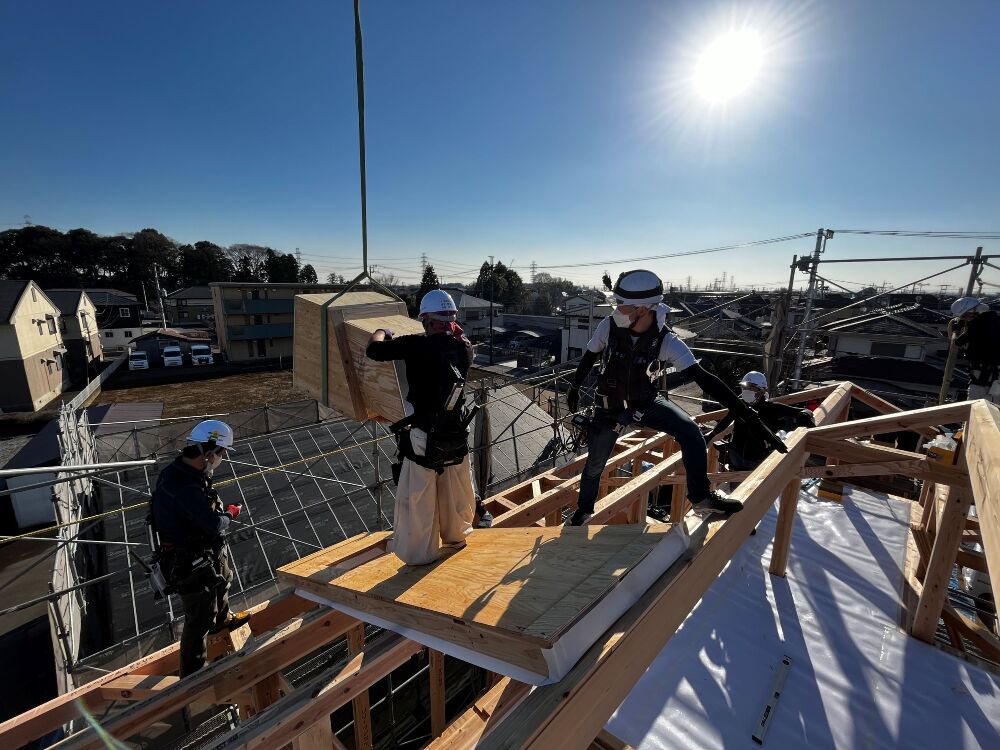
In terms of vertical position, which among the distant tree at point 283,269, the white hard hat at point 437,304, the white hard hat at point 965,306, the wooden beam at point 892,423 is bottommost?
the wooden beam at point 892,423

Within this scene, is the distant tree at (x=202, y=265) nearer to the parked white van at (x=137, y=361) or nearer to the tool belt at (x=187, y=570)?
the parked white van at (x=137, y=361)

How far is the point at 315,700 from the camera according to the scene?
2166 millimetres

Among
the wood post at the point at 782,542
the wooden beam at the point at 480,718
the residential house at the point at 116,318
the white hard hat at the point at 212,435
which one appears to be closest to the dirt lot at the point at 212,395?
the residential house at the point at 116,318

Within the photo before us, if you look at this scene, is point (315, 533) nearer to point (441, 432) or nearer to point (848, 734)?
point (441, 432)

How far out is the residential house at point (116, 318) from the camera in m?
41.3

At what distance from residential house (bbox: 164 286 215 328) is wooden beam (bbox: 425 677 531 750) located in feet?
194

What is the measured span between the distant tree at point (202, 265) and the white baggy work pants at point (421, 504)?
69.2 meters

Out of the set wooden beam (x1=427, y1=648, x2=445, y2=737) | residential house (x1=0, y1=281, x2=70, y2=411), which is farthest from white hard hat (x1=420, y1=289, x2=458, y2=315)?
residential house (x1=0, y1=281, x2=70, y2=411)

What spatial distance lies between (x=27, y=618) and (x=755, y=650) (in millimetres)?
15428

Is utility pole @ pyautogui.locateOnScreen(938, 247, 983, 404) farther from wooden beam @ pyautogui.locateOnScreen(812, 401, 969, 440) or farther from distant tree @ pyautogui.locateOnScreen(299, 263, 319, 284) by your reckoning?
distant tree @ pyautogui.locateOnScreen(299, 263, 319, 284)

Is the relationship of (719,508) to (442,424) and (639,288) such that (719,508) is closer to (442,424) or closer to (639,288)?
(639,288)

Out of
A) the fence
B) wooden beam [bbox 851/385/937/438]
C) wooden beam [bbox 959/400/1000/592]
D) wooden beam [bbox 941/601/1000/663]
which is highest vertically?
wooden beam [bbox 959/400/1000/592]

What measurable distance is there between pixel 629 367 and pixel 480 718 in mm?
2358

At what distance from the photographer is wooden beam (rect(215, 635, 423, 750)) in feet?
6.51
